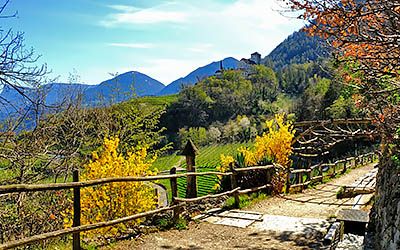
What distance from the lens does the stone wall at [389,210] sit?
3.45 m

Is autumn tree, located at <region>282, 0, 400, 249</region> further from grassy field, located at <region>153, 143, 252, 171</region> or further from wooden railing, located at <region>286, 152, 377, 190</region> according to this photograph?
grassy field, located at <region>153, 143, 252, 171</region>

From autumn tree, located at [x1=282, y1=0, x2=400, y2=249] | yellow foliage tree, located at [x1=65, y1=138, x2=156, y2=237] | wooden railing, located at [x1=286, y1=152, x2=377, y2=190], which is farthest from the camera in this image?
wooden railing, located at [x1=286, y1=152, x2=377, y2=190]

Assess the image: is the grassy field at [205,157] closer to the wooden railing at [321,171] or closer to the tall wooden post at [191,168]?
the wooden railing at [321,171]

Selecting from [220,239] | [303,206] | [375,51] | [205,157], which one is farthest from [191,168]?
[205,157]

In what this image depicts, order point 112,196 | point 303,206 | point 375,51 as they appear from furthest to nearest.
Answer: point 303,206 → point 112,196 → point 375,51

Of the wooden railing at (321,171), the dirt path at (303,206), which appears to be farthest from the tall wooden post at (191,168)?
the wooden railing at (321,171)

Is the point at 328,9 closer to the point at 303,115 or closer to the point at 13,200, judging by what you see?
the point at 13,200

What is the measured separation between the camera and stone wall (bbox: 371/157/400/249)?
3.45 meters

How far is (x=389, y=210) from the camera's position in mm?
3830

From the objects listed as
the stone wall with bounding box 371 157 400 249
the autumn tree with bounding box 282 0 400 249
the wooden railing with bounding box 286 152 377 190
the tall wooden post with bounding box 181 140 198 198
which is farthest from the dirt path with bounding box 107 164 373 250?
the tall wooden post with bounding box 181 140 198 198

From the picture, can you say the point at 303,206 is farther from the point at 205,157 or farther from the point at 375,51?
the point at 205,157

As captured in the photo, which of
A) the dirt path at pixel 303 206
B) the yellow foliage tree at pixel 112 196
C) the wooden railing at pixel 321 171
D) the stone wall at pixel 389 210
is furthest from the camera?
the wooden railing at pixel 321 171

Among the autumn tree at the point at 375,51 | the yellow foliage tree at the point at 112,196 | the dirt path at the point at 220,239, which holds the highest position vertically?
the autumn tree at the point at 375,51

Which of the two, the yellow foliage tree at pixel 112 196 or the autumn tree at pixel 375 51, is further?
the yellow foliage tree at pixel 112 196
